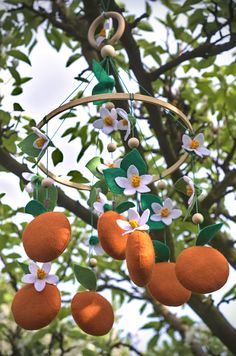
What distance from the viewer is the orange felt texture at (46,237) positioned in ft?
3.03

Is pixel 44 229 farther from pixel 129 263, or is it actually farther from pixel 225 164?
pixel 225 164

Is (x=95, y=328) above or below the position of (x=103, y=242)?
below

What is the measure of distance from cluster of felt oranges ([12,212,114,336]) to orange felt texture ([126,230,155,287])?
138 mm

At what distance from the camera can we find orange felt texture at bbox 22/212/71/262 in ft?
3.03

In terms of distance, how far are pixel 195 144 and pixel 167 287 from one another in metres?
0.31

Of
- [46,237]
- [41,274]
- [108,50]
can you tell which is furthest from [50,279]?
[108,50]

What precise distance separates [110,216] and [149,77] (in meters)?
0.89

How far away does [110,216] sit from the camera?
0.99 meters

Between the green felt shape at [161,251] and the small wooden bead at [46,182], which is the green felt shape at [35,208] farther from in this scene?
the green felt shape at [161,251]

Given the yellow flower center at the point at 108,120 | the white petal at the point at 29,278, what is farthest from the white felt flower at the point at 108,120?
the white petal at the point at 29,278

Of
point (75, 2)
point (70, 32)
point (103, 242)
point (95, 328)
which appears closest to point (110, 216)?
point (103, 242)

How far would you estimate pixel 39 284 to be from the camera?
996mm

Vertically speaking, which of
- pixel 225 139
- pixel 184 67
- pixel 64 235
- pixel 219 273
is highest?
pixel 64 235

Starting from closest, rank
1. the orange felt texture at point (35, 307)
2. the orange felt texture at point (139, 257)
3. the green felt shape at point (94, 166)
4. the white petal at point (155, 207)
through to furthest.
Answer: the orange felt texture at point (139, 257)
the orange felt texture at point (35, 307)
the white petal at point (155, 207)
the green felt shape at point (94, 166)
